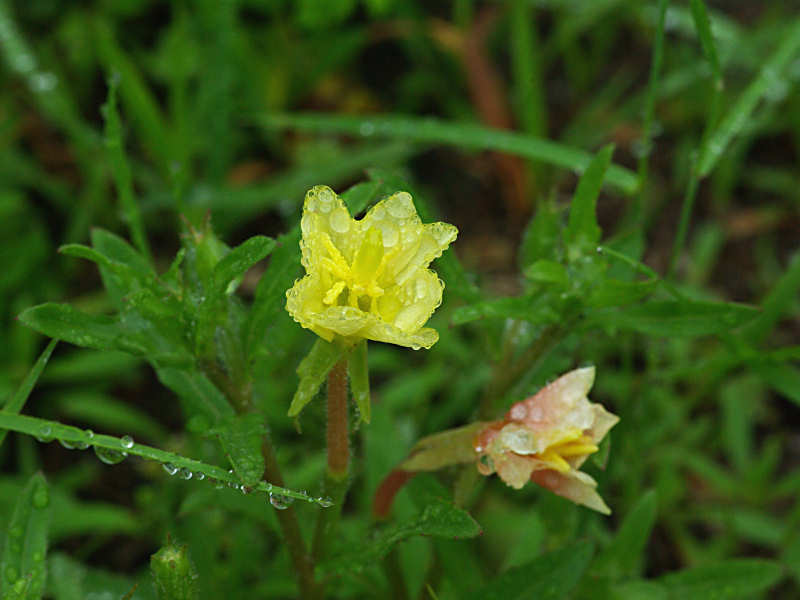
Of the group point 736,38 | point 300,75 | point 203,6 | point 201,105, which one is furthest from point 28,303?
point 736,38

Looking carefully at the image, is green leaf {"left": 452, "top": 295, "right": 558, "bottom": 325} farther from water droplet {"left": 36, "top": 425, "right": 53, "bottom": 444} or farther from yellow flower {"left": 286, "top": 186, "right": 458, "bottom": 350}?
water droplet {"left": 36, "top": 425, "right": 53, "bottom": 444}

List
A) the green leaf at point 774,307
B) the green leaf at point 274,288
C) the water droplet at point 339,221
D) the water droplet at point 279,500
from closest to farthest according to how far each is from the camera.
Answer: the water droplet at point 339,221
the water droplet at point 279,500
the green leaf at point 274,288
the green leaf at point 774,307

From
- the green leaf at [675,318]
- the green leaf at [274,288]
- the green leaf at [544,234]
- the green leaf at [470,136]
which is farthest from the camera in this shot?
the green leaf at [470,136]

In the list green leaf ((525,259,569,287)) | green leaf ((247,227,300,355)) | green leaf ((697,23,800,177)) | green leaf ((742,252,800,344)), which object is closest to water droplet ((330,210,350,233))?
green leaf ((247,227,300,355))

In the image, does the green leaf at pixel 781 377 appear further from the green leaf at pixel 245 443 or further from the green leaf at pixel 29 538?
the green leaf at pixel 29 538

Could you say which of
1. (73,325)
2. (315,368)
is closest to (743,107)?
(315,368)

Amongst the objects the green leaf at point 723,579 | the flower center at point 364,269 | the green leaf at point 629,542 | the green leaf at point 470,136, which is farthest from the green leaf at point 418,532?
the green leaf at point 470,136
